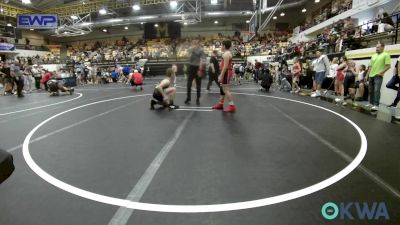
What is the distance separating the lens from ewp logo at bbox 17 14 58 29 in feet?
60.9

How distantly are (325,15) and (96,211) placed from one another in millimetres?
24881

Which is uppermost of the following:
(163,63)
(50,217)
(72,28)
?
(72,28)

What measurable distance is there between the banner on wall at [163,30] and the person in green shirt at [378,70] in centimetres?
2577

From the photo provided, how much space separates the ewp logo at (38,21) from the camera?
1856 centimetres

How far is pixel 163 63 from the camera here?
25844 mm

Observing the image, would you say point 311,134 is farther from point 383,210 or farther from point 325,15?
point 325,15

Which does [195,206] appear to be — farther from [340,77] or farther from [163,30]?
[163,30]

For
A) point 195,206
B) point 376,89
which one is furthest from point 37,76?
point 195,206

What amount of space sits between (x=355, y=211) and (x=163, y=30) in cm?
3077

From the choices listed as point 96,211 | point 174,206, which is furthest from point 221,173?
point 96,211

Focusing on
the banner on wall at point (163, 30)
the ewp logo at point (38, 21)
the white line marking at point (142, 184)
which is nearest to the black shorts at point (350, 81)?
the white line marking at point (142, 184)

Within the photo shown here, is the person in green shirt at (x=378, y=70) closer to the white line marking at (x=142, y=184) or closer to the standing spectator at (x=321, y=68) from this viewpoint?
the standing spectator at (x=321, y=68)

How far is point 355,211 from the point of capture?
2.03m

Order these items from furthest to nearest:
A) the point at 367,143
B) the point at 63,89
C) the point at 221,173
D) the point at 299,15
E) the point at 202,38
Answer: the point at 202,38 → the point at 299,15 → the point at 63,89 → the point at 367,143 → the point at 221,173
